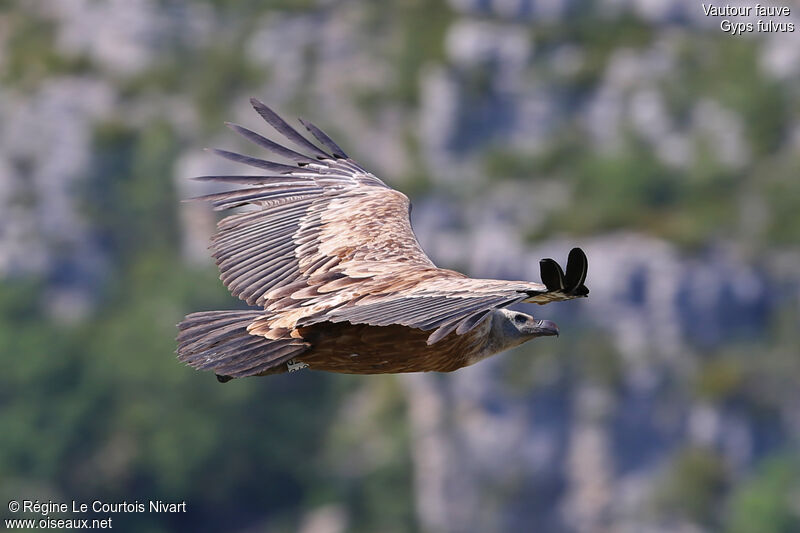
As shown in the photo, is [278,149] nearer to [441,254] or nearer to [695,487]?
[441,254]

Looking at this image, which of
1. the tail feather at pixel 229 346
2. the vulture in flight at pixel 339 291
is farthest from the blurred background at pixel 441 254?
the tail feather at pixel 229 346

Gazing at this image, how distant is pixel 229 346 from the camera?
932cm

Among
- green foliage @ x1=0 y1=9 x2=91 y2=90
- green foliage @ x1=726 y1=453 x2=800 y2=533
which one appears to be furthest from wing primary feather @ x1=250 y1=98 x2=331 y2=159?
green foliage @ x1=0 y1=9 x2=91 y2=90

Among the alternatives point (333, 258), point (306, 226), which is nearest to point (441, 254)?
point (306, 226)

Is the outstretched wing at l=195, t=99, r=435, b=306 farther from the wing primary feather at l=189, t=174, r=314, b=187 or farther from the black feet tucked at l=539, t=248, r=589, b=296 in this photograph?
the black feet tucked at l=539, t=248, r=589, b=296

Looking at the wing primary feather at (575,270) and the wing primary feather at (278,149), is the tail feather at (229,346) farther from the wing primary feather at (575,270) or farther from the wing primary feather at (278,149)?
the wing primary feather at (278,149)

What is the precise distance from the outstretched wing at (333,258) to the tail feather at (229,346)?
4.8 inches

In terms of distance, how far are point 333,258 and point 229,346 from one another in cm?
142

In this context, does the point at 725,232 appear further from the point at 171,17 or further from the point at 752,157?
the point at 171,17

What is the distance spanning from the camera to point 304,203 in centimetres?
1166

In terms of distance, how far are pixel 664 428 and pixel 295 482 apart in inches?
590

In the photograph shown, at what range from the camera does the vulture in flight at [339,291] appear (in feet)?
27.6

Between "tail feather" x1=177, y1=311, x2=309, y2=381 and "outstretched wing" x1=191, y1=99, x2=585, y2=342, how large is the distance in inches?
4.8

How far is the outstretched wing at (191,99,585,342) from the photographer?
841 centimetres
